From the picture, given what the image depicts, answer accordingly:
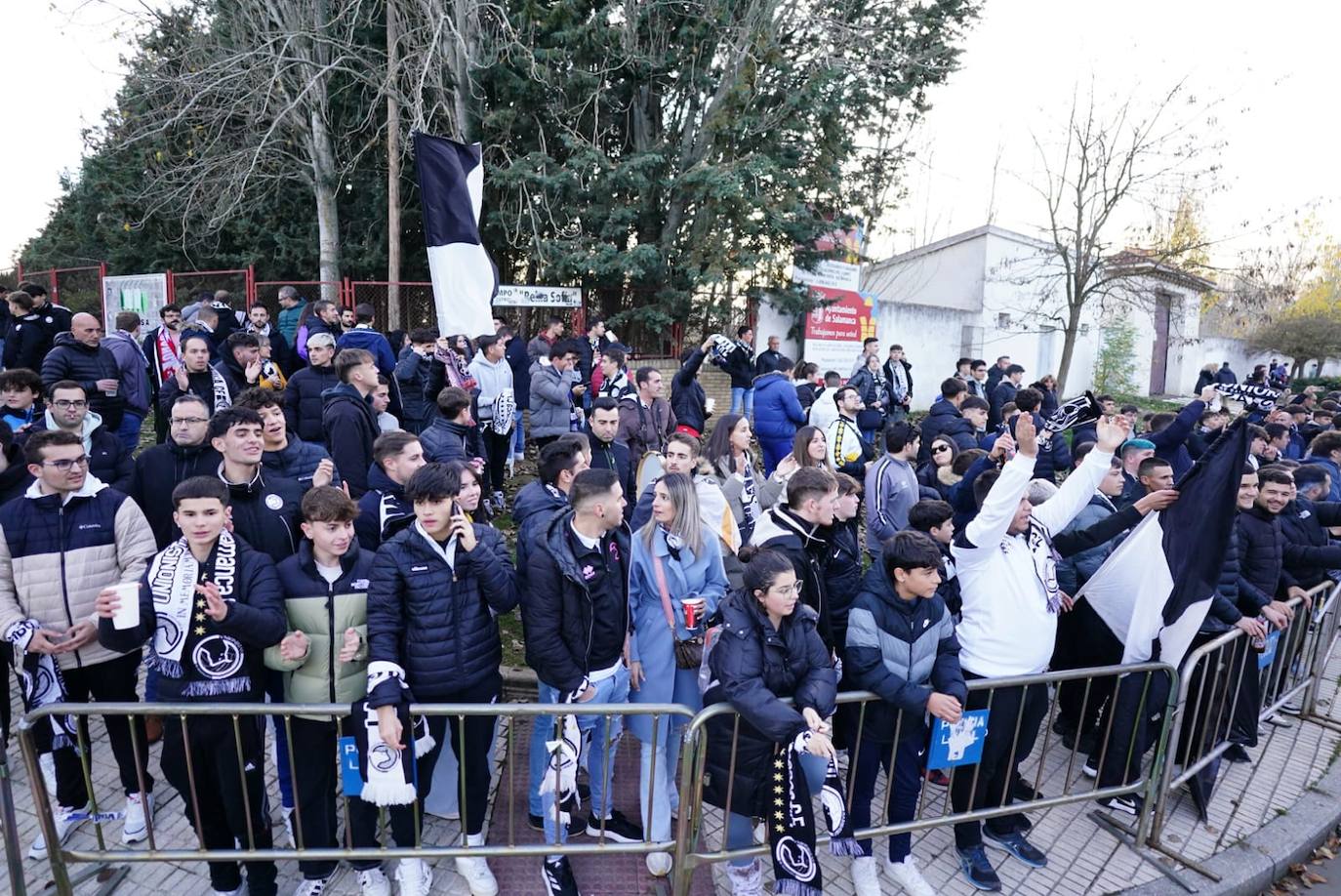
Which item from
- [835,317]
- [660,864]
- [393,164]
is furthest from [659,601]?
[835,317]

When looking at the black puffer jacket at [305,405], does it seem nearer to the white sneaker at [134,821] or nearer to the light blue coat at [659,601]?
the white sneaker at [134,821]

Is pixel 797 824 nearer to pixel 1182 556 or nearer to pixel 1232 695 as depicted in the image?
pixel 1182 556

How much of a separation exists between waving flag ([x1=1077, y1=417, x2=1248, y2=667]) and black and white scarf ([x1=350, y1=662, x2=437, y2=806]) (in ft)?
12.6

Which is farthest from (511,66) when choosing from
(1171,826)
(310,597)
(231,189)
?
(1171,826)

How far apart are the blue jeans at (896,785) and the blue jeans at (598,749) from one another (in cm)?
118

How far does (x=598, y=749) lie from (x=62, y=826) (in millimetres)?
2573

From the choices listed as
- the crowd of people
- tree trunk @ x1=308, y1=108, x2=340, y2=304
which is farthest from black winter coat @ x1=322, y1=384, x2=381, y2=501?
tree trunk @ x1=308, y1=108, x2=340, y2=304

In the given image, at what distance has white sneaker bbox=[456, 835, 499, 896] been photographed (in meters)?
3.56

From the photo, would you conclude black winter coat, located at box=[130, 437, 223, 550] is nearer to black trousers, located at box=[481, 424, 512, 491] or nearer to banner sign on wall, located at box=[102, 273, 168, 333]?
black trousers, located at box=[481, 424, 512, 491]

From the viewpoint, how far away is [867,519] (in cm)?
578

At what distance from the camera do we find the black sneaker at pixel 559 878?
359cm

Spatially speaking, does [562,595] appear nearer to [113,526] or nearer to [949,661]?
[949,661]

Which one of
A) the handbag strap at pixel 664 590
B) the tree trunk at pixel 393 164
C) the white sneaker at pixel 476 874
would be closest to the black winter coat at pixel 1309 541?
the handbag strap at pixel 664 590

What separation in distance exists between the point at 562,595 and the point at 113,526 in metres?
2.15
